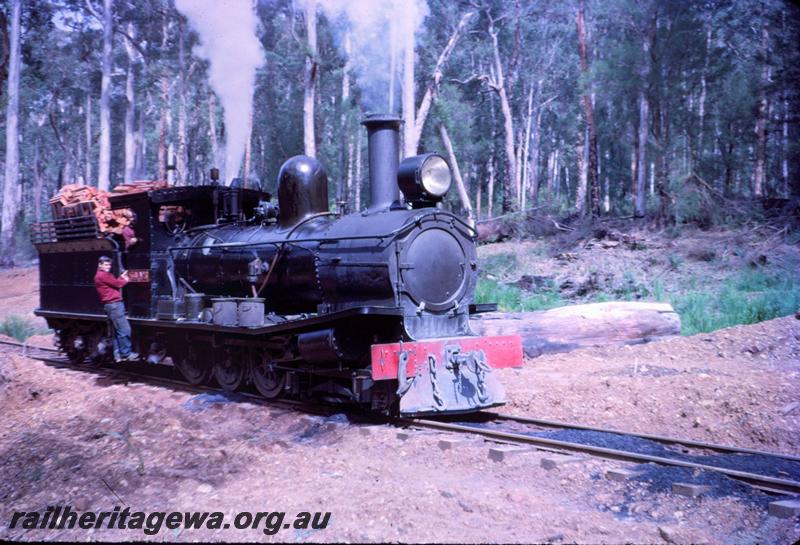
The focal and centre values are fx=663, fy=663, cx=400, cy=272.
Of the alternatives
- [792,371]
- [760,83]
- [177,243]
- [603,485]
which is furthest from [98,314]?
[760,83]

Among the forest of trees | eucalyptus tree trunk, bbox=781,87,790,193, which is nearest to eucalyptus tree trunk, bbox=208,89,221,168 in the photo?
the forest of trees

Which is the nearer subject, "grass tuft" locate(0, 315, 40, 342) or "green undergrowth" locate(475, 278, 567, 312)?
"green undergrowth" locate(475, 278, 567, 312)

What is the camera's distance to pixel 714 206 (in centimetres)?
1822

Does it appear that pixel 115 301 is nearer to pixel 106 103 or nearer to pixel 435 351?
pixel 435 351

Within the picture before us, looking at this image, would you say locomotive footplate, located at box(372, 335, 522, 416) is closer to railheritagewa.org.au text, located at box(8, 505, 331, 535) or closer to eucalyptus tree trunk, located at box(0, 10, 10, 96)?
railheritagewa.org.au text, located at box(8, 505, 331, 535)

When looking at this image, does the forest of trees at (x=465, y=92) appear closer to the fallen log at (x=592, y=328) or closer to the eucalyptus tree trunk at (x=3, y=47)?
the eucalyptus tree trunk at (x=3, y=47)

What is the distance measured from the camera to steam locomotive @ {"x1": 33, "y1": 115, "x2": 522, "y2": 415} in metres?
7.00

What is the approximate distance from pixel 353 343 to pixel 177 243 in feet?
14.0

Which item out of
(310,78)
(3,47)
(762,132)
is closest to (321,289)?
(310,78)

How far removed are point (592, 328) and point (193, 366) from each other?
637 centimetres

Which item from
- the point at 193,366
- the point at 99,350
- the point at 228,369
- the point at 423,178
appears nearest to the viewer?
the point at 423,178

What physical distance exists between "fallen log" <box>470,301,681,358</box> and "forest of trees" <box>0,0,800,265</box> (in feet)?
17.0

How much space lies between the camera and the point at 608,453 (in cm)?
577

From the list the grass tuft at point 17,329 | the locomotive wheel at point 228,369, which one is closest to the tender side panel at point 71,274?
the locomotive wheel at point 228,369
